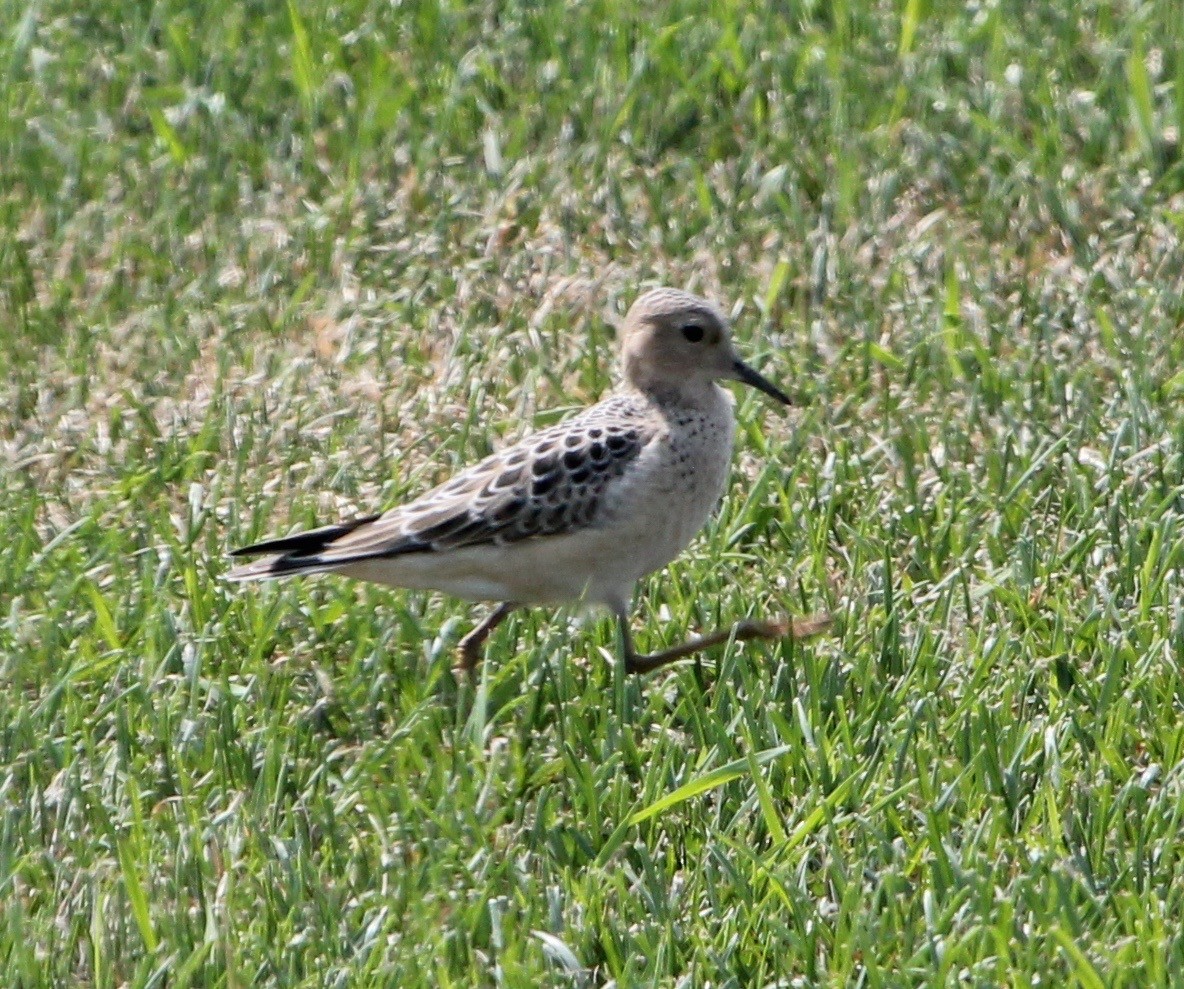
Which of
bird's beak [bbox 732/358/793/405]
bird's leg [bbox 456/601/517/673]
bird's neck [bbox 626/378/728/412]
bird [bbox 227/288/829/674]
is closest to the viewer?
bird [bbox 227/288/829/674]

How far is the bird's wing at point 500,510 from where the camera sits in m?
5.61

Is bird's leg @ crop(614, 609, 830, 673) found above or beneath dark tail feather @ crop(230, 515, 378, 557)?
beneath

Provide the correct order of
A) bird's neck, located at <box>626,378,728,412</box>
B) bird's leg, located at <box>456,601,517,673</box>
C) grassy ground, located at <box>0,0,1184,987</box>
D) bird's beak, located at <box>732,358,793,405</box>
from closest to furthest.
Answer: grassy ground, located at <box>0,0,1184,987</box> < bird's leg, located at <box>456,601,517,673</box> < bird's neck, located at <box>626,378,728,412</box> < bird's beak, located at <box>732,358,793,405</box>

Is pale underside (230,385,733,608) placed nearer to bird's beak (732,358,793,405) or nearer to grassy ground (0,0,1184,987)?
grassy ground (0,0,1184,987)

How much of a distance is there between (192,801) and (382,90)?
434 cm

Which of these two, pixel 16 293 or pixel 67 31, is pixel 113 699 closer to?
pixel 16 293

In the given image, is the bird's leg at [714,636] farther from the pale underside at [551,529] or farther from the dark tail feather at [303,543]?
the dark tail feather at [303,543]

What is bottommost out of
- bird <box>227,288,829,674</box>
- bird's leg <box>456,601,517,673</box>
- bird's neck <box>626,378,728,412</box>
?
bird's leg <box>456,601,517,673</box>

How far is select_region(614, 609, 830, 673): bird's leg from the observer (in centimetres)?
557

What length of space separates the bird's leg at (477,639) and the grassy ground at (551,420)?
0.25 feet

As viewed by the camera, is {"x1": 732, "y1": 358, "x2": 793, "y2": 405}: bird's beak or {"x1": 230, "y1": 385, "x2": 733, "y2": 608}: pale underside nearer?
{"x1": 230, "y1": 385, "x2": 733, "y2": 608}: pale underside

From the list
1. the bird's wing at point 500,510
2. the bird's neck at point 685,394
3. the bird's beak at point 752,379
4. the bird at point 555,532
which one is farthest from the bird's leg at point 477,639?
the bird's beak at point 752,379

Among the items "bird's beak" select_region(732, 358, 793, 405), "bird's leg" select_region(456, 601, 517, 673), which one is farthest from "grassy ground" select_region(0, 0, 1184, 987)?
"bird's beak" select_region(732, 358, 793, 405)

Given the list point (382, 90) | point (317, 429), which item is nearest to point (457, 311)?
point (317, 429)
